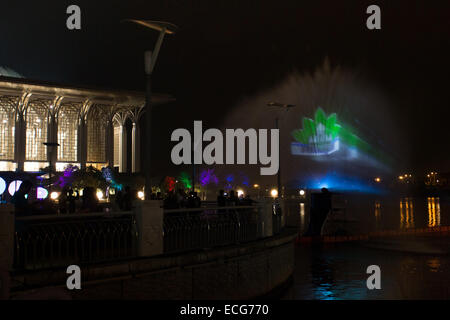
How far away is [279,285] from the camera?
593 inches

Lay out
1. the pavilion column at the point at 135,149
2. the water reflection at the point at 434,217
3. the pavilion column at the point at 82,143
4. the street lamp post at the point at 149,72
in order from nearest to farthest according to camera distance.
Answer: the street lamp post at the point at 149,72 < the water reflection at the point at 434,217 < the pavilion column at the point at 82,143 < the pavilion column at the point at 135,149

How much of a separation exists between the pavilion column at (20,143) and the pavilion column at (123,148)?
49.5ft

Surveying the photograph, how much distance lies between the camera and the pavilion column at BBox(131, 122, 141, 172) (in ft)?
284

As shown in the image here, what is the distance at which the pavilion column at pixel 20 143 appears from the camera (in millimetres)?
76688

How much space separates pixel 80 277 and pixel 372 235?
23.3m

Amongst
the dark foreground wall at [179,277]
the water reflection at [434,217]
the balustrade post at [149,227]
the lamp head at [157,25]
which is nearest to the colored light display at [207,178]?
the water reflection at [434,217]

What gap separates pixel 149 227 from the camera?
11.0 meters

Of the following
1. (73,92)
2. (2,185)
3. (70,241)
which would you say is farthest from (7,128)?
(70,241)

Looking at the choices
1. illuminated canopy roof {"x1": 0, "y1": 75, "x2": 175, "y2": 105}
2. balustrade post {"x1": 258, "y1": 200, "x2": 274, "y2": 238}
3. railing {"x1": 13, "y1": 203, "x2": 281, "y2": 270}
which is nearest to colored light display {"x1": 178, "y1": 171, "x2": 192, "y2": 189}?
illuminated canopy roof {"x1": 0, "y1": 75, "x2": 175, "y2": 105}

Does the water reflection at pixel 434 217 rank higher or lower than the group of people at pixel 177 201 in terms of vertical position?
lower

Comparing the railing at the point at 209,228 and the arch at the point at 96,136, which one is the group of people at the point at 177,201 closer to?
the railing at the point at 209,228

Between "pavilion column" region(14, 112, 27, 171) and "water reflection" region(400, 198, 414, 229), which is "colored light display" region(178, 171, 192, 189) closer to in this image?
"pavilion column" region(14, 112, 27, 171)
